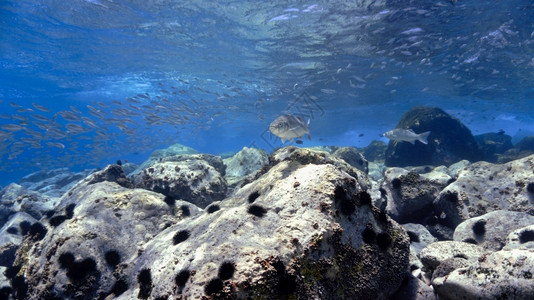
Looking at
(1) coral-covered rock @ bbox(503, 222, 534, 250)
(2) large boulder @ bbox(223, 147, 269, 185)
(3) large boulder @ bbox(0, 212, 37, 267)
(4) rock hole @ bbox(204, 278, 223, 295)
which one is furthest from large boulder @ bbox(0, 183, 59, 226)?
(1) coral-covered rock @ bbox(503, 222, 534, 250)

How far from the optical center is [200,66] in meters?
29.1

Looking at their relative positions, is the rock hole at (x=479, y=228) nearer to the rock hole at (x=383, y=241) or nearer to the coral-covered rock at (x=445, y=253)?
the coral-covered rock at (x=445, y=253)

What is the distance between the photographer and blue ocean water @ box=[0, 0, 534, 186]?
17.8 m

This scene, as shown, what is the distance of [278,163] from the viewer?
5.19 metres

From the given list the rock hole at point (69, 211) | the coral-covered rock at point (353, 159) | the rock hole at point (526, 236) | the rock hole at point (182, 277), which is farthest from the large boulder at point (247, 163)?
the rock hole at point (182, 277)

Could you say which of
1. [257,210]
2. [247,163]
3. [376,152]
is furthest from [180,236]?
[376,152]

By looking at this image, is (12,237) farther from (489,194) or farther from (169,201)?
(489,194)

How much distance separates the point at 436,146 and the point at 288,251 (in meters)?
19.9

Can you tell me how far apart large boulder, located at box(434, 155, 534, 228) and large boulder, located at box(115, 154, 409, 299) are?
3499 mm

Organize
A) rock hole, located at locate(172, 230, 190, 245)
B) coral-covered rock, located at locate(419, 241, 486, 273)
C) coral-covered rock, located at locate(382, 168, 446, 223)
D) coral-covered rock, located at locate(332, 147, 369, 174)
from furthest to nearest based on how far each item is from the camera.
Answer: coral-covered rock, located at locate(332, 147, 369, 174), coral-covered rock, located at locate(382, 168, 446, 223), coral-covered rock, located at locate(419, 241, 486, 273), rock hole, located at locate(172, 230, 190, 245)

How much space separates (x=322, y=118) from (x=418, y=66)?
27917 millimetres

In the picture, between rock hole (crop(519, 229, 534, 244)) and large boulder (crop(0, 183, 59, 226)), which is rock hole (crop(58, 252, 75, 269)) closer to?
large boulder (crop(0, 183, 59, 226))

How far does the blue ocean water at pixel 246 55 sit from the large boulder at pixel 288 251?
36.8 ft

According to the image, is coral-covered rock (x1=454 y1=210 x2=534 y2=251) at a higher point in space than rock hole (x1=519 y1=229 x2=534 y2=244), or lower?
higher
